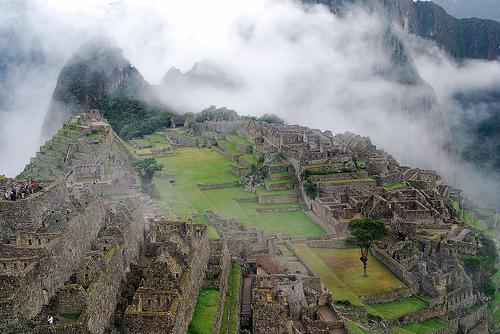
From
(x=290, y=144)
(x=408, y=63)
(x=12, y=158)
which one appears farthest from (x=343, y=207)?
(x=408, y=63)

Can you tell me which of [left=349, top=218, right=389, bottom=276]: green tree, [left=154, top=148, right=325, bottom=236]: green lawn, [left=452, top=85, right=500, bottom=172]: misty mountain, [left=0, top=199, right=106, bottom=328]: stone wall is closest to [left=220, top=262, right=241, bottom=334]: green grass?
[left=0, top=199, right=106, bottom=328]: stone wall

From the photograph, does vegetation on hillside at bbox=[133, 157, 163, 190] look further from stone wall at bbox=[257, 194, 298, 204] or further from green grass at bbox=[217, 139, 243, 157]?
green grass at bbox=[217, 139, 243, 157]

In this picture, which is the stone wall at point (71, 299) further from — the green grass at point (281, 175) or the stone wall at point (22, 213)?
the green grass at point (281, 175)

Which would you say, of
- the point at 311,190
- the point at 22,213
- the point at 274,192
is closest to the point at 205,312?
the point at 22,213

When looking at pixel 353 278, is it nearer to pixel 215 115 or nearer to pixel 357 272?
pixel 357 272

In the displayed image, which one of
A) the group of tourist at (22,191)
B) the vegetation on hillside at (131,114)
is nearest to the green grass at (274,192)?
the group of tourist at (22,191)
